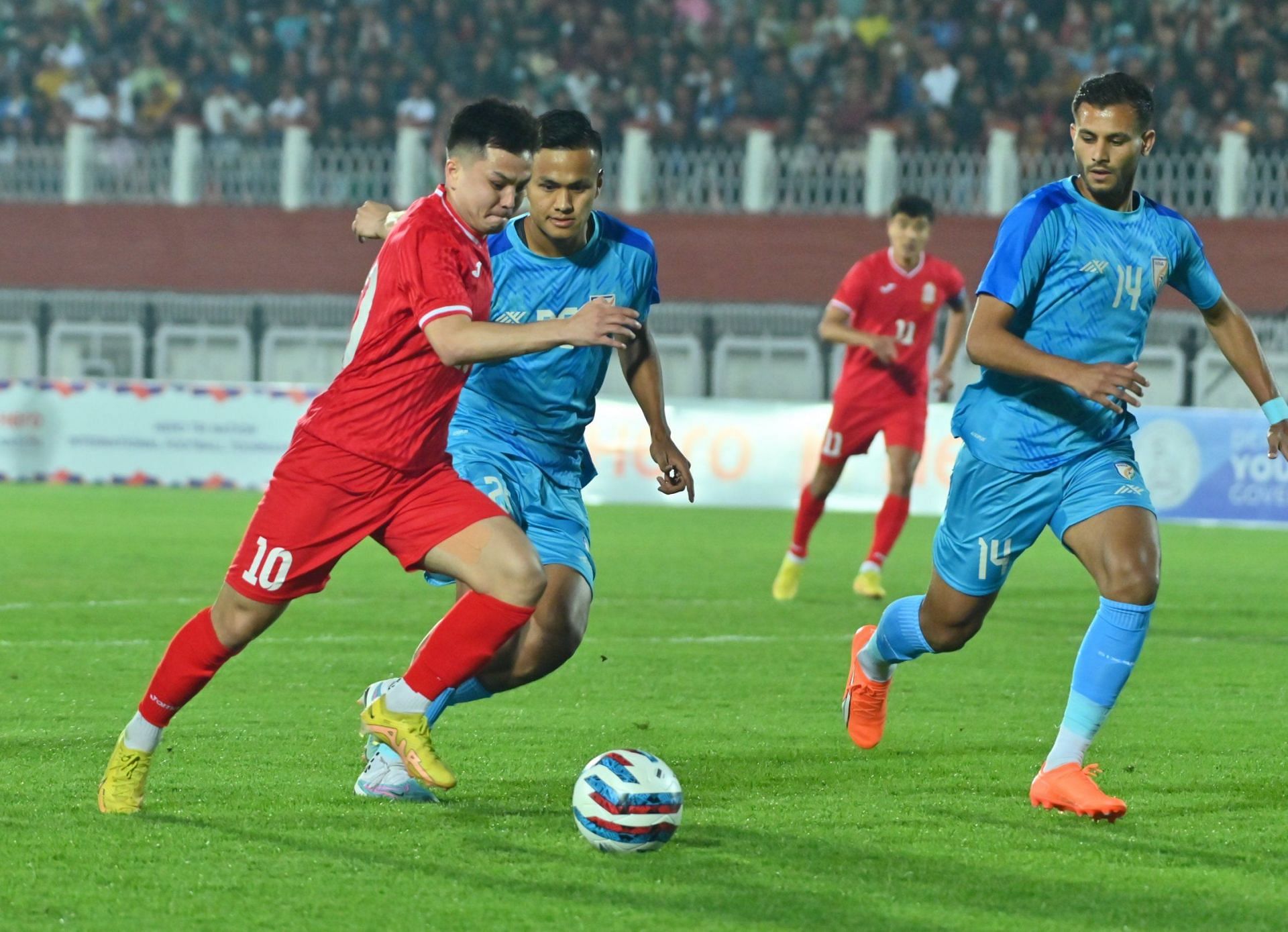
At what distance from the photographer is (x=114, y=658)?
8.66m

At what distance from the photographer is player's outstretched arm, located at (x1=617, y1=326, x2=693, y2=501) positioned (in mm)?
5977

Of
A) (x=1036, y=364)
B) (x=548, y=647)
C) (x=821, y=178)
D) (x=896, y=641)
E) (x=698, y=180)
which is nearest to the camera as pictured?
(x=1036, y=364)

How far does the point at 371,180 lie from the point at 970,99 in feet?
25.0

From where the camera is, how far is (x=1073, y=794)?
214 inches

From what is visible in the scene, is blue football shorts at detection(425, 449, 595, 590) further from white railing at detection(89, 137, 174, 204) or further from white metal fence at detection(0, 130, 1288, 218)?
white railing at detection(89, 137, 174, 204)

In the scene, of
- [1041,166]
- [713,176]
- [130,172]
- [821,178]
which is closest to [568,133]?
[1041,166]

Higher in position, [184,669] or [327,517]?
[327,517]

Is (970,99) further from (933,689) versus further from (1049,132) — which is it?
(933,689)

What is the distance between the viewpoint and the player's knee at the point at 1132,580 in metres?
5.54

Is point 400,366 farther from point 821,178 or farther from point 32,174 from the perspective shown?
point 32,174

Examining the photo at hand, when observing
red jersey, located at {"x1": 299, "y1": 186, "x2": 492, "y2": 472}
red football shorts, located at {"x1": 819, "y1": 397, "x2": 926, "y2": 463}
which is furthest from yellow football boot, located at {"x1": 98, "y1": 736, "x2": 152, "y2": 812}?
red football shorts, located at {"x1": 819, "y1": 397, "x2": 926, "y2": 463}

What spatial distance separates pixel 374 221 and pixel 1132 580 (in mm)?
2447

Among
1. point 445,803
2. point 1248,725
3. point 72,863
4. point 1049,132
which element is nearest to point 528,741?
point 445,803

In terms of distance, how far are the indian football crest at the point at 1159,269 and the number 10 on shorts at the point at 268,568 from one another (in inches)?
103
